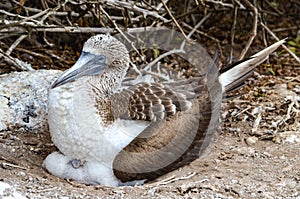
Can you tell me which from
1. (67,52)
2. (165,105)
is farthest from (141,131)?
(67,52)

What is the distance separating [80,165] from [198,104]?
1.30 metres

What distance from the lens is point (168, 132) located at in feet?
17.5

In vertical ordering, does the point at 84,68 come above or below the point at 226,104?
above

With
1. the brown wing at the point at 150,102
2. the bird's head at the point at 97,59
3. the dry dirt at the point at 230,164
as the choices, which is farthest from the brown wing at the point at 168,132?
the bird's head at the point at 97,59

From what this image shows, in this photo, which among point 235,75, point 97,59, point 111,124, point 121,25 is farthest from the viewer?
point 121,25

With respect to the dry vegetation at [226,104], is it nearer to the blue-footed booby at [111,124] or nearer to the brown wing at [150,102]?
the blue-footed booby at [111,124]

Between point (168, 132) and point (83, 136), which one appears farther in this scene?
point (168, 132)

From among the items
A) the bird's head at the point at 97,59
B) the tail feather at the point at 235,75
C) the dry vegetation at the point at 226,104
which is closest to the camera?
the dry vegetation at the point at 226,104

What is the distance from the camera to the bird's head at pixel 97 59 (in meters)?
4.98

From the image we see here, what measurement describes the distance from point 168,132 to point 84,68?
3.02 ft

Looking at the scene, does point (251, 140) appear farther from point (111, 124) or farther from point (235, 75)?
point (111, 124)

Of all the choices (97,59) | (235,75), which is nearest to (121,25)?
(235,75)

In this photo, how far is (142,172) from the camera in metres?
5.16

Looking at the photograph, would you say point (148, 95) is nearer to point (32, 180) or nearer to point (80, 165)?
point (80, 165)
